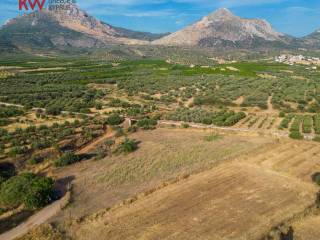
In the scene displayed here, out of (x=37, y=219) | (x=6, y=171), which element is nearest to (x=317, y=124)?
(x=37, y=219)

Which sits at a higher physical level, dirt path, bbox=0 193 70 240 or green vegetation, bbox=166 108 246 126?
green vegetation, bbox=166 108 246 126

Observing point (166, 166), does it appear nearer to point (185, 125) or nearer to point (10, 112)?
point (185, 125)

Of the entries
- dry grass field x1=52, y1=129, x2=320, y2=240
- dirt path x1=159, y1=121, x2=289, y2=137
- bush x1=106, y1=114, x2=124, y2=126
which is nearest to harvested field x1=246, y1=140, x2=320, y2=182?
dry grass field x1=52, y1=129, x2=320, y2=240

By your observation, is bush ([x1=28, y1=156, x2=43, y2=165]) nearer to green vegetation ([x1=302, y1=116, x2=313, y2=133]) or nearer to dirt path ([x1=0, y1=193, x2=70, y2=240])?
dirt path ([x1=0, y1=193, x2=70, y2=240])

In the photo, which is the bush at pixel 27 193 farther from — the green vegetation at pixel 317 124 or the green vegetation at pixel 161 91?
the green vegetation at pixel 317 124

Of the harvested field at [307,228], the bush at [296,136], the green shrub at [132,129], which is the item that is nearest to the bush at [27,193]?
the harvested field at [307,228]
